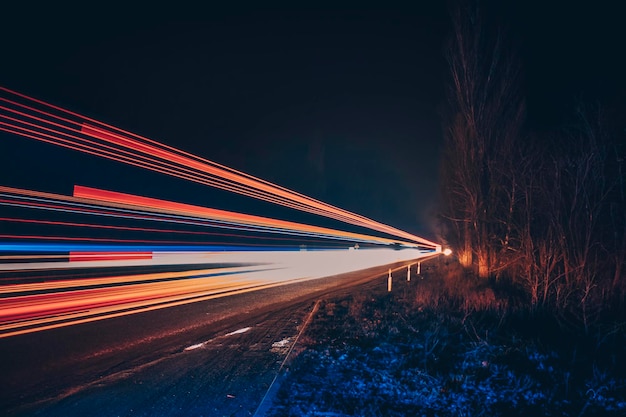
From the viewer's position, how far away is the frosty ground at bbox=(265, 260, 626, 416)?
4941 mm

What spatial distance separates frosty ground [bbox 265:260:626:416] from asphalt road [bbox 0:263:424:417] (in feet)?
2.11

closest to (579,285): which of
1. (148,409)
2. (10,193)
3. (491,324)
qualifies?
(491,324)

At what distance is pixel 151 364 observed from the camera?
6.27 m

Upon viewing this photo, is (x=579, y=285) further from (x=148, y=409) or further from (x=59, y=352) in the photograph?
(x=59, y=352)

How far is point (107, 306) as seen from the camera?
9891 millimetres

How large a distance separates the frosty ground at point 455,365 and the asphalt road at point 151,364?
644mm

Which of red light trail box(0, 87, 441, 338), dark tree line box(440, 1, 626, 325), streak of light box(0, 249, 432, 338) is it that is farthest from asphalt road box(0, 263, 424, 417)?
dark tree line box(440, 1, 626, 325)

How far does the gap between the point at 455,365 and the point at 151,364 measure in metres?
4.86

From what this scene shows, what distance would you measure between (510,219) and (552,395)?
Result: 895cm

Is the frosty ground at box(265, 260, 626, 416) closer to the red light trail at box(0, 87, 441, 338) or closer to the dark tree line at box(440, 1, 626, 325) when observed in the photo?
the dark tree line at box(440, 1, 626, 325)

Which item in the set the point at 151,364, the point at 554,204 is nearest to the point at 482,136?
the point at 554,204

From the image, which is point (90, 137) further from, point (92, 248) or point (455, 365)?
point (455, 365)

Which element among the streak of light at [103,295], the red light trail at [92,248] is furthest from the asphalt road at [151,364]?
the red light trail at [92,248]

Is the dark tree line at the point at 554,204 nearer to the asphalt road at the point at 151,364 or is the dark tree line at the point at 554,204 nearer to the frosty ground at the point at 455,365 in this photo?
the frosty ground at the point at 455,365
